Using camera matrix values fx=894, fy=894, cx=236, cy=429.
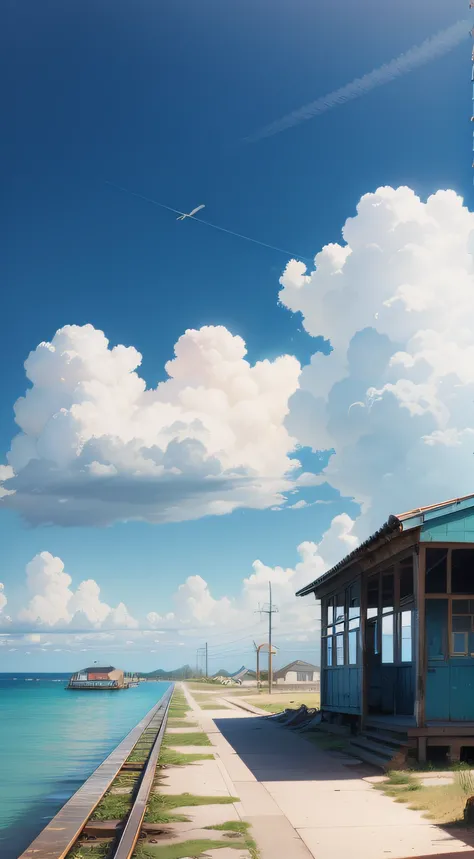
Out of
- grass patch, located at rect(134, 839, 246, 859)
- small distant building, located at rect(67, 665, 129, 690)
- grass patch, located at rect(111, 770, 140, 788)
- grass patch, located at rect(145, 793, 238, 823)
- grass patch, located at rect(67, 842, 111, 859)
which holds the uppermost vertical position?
grass patch, located at rect(134, 839, 246, 859)

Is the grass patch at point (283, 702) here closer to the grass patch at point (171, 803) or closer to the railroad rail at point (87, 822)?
the railroad rail at point (87, 822)

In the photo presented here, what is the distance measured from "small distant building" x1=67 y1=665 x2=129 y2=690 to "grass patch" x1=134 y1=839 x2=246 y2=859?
482 feet

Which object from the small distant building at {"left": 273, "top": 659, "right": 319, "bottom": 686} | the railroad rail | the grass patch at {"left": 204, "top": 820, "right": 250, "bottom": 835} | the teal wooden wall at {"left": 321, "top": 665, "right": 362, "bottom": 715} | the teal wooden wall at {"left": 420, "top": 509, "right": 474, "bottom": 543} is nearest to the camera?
the railroad rail

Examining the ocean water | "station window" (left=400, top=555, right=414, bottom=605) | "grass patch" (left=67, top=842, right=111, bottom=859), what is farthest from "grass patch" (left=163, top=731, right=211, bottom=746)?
"grass patch" (left=67, top=842, right=111, bottom=859)

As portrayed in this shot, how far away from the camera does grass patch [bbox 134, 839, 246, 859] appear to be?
370 inches

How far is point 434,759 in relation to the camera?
52.6 feet

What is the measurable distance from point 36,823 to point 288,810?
6.82 meters

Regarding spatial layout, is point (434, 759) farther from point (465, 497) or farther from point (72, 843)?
point (72, 843)

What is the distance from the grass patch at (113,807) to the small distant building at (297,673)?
105 meters

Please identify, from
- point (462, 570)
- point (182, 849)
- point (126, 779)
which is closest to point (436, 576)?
point (462, 570)

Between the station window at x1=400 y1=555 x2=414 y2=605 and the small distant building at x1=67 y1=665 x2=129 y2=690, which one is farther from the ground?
the station window at x1=400 y1=555 x2=414 y2=605

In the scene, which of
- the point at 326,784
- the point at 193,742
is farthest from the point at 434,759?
the point at 193,742

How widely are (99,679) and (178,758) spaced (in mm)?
142281

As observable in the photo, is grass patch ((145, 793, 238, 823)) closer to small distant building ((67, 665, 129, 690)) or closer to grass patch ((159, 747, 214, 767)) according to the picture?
grass patch ((159, 747, 214, 767))
